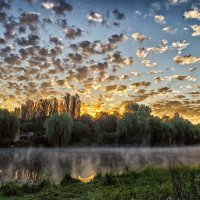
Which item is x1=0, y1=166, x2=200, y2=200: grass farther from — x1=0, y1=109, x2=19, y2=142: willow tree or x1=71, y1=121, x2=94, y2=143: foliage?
x1=71, y1=121, x2=94, y2=143: foliage

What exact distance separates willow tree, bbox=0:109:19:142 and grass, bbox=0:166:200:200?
138 ft

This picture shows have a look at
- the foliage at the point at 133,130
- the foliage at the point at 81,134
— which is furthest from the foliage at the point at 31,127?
the foliage at the point at 133,130

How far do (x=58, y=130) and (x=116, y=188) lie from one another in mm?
49619

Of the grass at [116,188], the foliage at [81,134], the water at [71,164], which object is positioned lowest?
the water at [71,164]

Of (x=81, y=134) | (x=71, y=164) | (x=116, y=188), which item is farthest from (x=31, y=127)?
(x=116, y=188)

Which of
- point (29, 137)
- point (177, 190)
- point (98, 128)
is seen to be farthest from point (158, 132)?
point (177, 190)

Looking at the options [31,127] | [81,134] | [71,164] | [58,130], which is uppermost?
[31,127]

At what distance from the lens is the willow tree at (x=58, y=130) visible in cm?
6247

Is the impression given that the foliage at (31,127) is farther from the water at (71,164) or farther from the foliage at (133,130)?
the water at (71,164)

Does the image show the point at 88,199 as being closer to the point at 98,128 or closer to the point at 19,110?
the point at 98,128

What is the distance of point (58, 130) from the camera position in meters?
63.0

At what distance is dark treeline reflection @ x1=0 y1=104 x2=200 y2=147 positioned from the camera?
61.1 metres

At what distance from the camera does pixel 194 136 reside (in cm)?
8088

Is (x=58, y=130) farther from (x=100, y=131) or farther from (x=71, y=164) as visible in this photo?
(x=71, y=164)
